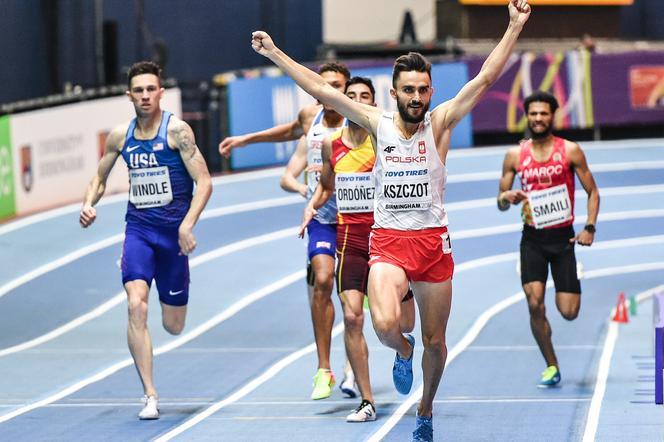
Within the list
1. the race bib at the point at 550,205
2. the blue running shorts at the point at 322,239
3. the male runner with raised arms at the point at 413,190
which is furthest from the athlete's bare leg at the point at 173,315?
the race bib at the point at 550,205

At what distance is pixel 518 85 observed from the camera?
83.9ft

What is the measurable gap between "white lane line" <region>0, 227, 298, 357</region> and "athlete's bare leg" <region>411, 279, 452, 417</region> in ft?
20.0

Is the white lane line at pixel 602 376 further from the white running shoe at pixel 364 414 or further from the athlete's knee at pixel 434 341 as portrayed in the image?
the white running shoe at pixel 364 414

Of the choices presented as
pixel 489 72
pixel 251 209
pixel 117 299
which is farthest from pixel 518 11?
pixel 251 209

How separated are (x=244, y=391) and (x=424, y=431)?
2.97 metres

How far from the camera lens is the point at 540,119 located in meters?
11.0

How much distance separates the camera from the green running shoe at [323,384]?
10.2 meters

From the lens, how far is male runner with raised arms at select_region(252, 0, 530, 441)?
799cm

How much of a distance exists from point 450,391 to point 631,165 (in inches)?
565

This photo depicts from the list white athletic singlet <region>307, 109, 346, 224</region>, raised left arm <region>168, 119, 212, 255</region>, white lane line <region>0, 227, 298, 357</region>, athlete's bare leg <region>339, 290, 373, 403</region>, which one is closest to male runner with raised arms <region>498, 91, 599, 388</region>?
white athletic singlet <region>307, 109, 346, 224</region>

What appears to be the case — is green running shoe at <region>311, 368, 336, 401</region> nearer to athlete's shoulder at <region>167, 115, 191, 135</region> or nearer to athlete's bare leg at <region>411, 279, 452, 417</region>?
athlete's shoulder at <region>167, 115, 191, 135</region>

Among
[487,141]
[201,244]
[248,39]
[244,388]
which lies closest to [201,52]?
[248,39]

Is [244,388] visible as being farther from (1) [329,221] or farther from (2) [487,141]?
(2) [487,141]

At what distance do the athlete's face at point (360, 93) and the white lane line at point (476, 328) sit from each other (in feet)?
6.81
